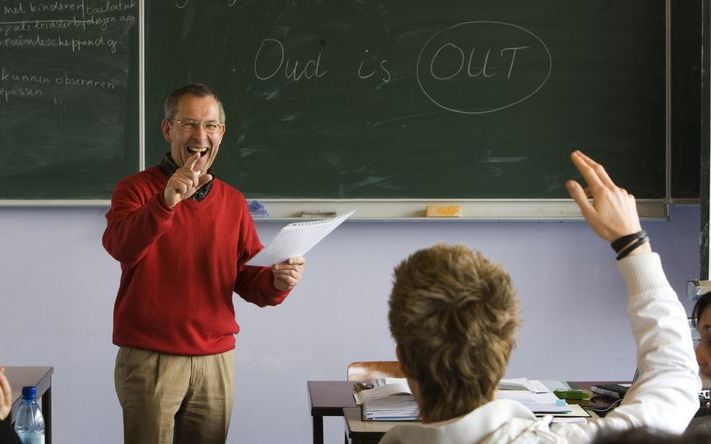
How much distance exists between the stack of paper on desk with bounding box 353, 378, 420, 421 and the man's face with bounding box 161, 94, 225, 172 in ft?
2.96

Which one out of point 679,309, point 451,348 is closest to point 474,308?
point 451,348

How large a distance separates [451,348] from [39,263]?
9.93 ft

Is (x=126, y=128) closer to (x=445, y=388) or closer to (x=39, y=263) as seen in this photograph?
(x=39, y=263)

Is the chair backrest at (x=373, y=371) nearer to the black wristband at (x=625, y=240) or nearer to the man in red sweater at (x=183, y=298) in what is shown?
the man in red sweater at (x=183, y=298)

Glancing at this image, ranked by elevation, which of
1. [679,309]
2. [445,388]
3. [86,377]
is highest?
[679,309]

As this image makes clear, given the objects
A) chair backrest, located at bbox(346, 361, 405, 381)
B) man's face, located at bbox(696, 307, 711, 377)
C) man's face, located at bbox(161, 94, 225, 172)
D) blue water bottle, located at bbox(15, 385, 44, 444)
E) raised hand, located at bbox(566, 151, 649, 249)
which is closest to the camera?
raised hand, located at bbox(566, 151, 649, 249)

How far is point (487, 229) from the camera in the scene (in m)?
4.11

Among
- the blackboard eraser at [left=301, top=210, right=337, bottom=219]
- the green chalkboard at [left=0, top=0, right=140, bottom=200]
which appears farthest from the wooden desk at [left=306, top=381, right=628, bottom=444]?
the green chalkboard at [left=0, top=0, right=140, bottom=200]

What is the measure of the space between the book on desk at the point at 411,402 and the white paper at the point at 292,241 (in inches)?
18.8

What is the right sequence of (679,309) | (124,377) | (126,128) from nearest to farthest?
1. (679,309)
2. (124,377)
3. (126,128)

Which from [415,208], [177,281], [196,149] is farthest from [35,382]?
[415,208]

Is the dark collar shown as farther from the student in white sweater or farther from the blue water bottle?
the student in white sweater

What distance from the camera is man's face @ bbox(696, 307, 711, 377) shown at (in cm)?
243

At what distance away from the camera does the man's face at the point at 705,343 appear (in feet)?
7.97
